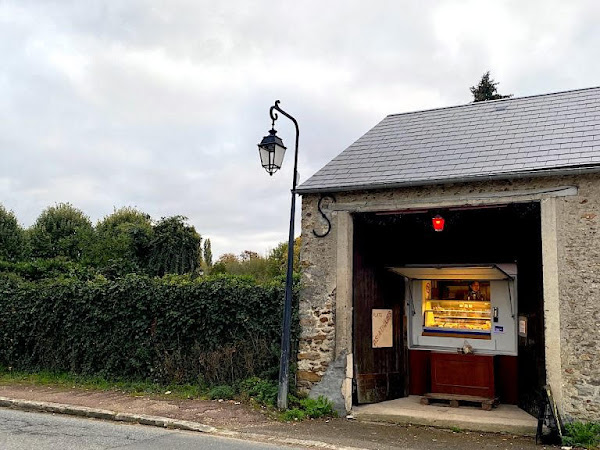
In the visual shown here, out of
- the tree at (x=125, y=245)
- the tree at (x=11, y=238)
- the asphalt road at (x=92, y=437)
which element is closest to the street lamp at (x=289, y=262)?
the asphalt road at (x=92, y=437)

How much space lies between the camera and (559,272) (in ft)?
26.2

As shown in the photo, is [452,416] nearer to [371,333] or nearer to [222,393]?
[371,333]

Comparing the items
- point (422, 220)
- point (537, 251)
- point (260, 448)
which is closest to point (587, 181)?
point (537, 251)

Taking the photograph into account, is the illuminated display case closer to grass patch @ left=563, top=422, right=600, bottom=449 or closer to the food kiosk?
the food kiosk

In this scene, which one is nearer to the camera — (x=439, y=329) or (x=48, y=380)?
(x=439, y=329)

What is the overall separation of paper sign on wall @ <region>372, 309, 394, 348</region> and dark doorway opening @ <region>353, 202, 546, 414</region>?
126 millimetres

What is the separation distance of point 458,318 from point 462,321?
0.09 m

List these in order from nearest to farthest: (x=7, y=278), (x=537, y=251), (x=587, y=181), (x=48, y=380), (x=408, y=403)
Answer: (x=587, y=181), (x=537, y=251), (x=408, y=403), (x=48, y=380), (x=7, y=278)

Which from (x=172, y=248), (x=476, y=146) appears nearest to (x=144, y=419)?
(x=476, y=146)

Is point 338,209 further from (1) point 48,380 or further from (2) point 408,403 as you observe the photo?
(1) point 48,380

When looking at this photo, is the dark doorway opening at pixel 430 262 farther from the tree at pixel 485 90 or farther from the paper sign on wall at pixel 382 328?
the tree at pixel 485 90

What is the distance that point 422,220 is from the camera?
10781mm

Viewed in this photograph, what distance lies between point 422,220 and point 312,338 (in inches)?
125

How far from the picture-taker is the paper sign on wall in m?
10.3
